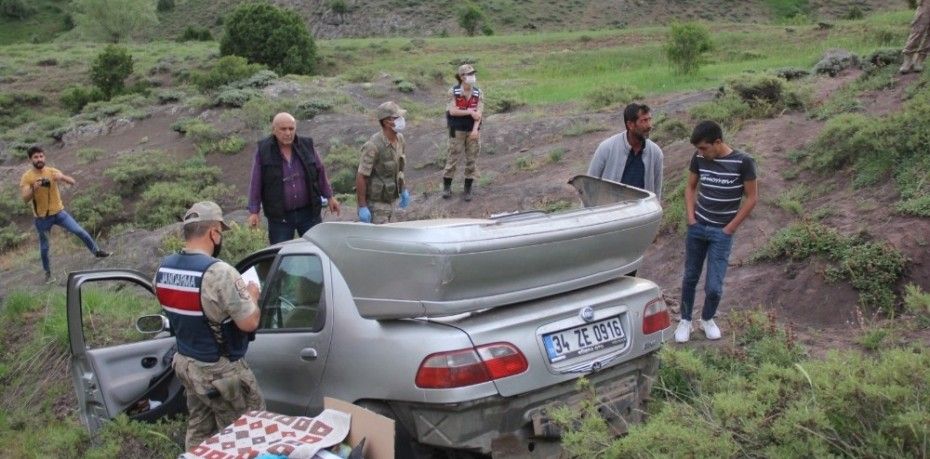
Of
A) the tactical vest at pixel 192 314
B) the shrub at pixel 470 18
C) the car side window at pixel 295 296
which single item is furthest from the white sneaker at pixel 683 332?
the shrub at pixel 470 18

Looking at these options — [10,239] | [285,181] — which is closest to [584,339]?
[285,181]

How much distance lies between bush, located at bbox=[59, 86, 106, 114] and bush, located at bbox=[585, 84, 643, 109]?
20789 mm

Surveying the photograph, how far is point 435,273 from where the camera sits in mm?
3807

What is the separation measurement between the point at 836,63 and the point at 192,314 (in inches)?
561

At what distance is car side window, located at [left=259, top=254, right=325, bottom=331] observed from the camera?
4609mm

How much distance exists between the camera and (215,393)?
14.5ft

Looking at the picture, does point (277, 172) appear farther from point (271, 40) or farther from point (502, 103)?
point (271, 40)

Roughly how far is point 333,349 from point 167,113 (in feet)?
75.2

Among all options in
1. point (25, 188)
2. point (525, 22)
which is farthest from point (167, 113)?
point (525, 22)

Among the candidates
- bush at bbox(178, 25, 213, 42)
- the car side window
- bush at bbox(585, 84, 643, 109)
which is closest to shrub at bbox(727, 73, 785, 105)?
bush at bbox(585, 84, 643, 109)

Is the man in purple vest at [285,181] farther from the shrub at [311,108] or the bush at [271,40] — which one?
the bush at [271,40]

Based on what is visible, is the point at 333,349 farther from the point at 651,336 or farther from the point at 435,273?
the point at 651,336

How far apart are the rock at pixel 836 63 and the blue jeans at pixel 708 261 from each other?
10.4 m

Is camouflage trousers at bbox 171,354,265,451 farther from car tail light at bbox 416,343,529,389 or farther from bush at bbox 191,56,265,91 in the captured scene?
bush at bbox 191,56,265,91
